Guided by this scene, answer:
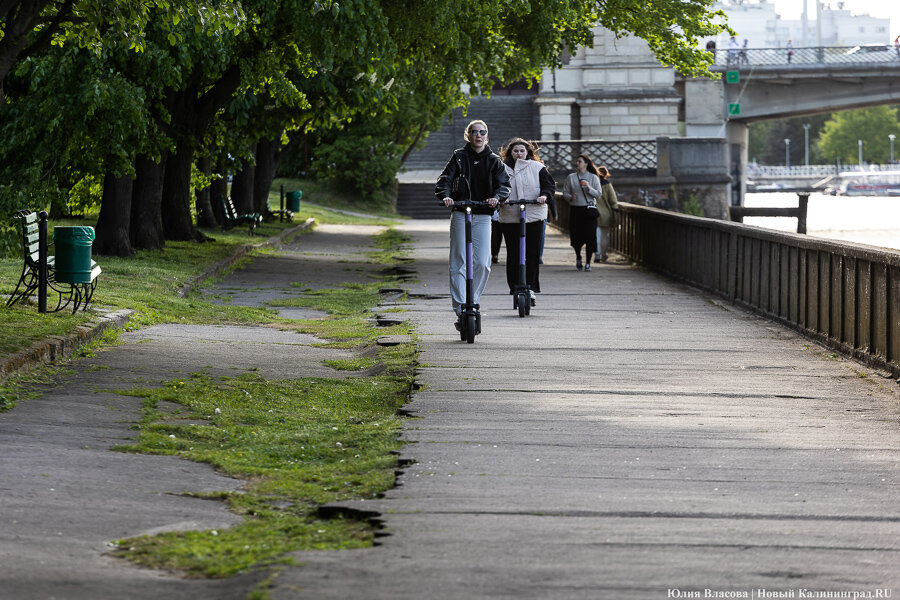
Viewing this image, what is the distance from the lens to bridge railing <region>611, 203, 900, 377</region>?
10.2 meters

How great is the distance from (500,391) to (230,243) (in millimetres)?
18165

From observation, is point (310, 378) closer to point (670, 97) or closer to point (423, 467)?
point (423, 467)

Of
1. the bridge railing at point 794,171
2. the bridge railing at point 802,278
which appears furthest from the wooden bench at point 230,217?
the bridge railing at point 794,171

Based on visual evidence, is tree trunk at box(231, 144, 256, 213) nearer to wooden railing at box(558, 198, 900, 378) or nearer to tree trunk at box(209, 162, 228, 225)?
tree trunk at box(209, 162, 228, 225)

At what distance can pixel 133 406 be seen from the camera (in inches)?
337

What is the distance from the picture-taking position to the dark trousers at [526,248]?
1502 cm

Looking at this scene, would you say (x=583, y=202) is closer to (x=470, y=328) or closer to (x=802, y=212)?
(x=470, y=328)

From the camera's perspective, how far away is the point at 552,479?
21.5ft

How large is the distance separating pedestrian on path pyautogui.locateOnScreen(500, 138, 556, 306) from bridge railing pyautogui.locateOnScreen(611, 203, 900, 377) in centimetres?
231

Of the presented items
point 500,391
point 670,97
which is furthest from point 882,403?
point 670,97

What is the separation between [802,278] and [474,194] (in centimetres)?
316

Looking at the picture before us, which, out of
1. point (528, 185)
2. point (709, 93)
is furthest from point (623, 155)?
point (528, 185)

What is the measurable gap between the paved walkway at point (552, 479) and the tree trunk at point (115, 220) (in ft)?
30.4

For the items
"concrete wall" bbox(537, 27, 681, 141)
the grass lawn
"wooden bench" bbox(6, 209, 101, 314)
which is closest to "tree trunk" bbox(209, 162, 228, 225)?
the grass lawn
